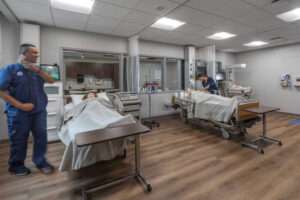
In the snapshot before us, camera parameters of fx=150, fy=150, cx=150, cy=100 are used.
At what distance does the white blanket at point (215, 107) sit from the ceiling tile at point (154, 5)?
1.93 m

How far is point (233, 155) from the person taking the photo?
236 cm

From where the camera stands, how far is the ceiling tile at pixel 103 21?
2.97 m

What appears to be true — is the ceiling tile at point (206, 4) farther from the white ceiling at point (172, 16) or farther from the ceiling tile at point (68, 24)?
the ceiling tile at point (68, 24)

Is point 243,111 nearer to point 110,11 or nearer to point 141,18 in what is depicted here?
point 141,18

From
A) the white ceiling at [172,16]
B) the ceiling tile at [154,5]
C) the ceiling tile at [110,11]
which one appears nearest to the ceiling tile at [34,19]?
the white ceiling at [172,16]

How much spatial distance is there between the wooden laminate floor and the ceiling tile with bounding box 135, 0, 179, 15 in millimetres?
2445

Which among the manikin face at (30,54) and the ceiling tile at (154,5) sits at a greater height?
the ceiling tile at (154,5)

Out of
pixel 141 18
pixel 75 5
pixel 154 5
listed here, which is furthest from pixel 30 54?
pixel 141 18

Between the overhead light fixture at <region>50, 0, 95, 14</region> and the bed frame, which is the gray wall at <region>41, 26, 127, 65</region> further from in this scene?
the bed frame

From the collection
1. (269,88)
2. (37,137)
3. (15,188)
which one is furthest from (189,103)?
(269,88)

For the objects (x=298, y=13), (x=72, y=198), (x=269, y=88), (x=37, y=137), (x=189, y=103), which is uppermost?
(x=298, y=13)

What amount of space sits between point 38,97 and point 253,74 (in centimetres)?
724

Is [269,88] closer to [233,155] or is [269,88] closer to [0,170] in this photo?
[233,155]

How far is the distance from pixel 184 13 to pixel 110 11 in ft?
4.52
